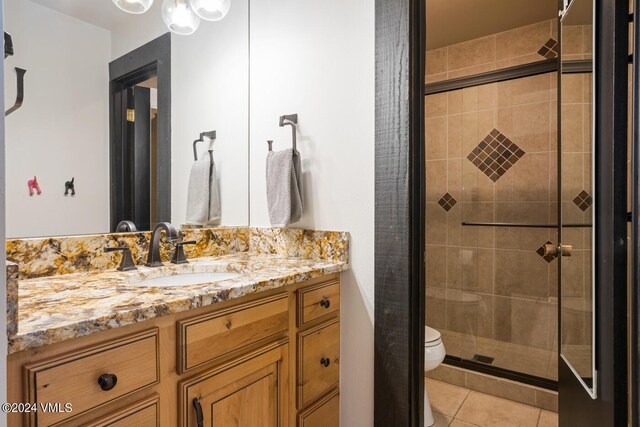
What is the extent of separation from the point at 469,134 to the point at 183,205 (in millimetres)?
2091

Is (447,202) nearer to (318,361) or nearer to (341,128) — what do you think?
(341,128)

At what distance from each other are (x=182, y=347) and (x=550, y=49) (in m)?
2.72

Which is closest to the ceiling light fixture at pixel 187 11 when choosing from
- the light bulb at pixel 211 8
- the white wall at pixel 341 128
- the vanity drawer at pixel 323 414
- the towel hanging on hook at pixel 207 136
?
the light bulb at pixel 211 8

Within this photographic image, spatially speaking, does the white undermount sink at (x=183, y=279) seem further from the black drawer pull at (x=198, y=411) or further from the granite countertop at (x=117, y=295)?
the black drawer pull at (x=198, y=411)

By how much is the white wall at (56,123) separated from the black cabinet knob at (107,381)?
0.66 meters

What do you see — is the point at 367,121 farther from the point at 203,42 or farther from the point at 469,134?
the point at 469,134

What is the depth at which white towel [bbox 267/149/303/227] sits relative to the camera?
1.49m

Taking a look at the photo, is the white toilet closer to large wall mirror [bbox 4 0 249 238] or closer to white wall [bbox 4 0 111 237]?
large wall mirror [bbox 4 0 249 238]

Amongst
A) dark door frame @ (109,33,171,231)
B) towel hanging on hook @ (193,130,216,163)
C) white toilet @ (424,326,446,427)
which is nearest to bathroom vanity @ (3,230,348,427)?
dark door frame @ (109,33,171,231)

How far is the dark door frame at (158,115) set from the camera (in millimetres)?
1309

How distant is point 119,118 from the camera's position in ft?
4.35

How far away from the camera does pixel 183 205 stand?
5.14 ft

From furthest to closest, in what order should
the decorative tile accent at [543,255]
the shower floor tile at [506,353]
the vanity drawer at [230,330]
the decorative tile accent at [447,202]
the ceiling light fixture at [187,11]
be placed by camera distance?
the decorative tile accent at [447,202] < the decorative tile accent at [543,255] < the shower floor tile at [506,353] < the ceiling light fixture at [187,11] < the vanity drawer at [230,330]

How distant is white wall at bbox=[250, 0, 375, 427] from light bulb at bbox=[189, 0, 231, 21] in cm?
24
